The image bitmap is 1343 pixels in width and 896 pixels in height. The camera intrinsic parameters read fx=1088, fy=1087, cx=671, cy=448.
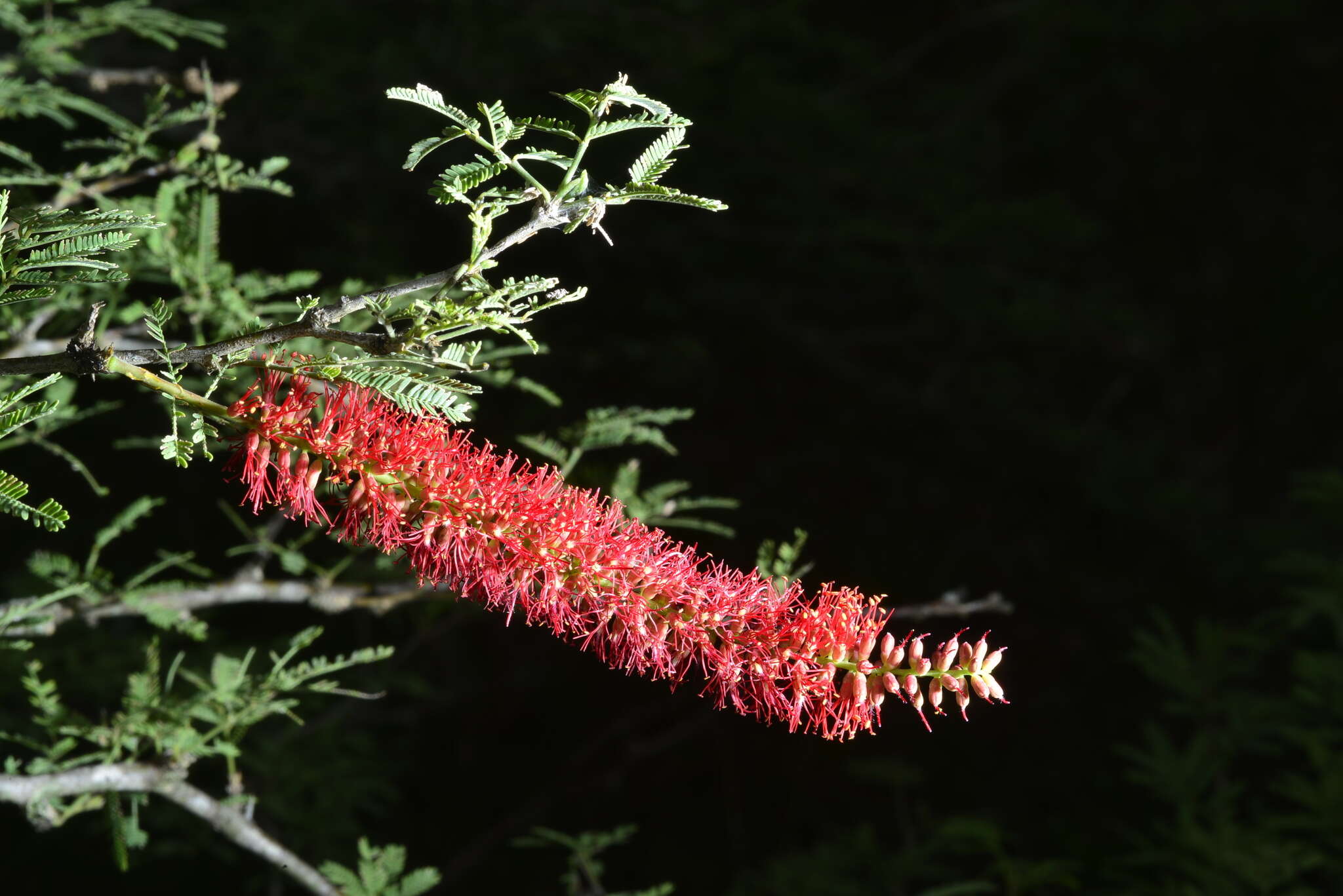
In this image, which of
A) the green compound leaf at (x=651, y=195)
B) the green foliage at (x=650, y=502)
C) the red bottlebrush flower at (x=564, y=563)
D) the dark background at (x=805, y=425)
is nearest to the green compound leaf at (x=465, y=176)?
the green compound leaf at (x=651, y=195)

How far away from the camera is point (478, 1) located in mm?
3979

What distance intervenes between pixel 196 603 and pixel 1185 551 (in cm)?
420

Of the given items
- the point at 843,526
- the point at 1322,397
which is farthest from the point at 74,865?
the point at 1322,397

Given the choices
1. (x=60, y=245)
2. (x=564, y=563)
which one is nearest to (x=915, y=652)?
(x=564, y=563)

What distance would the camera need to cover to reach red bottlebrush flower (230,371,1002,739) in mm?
1190

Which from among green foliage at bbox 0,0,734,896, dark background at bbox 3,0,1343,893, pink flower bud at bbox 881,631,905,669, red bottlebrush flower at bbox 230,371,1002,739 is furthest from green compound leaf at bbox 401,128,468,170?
dark background at bbox 3,0,1343,893

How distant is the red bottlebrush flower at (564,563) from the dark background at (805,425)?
5.07 ft

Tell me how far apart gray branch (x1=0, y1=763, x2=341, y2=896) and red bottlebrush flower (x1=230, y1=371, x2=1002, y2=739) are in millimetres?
Answer: 763

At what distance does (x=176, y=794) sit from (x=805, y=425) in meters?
3.29

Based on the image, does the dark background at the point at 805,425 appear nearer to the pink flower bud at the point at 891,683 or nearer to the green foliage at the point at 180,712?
the green foliage at the point at 180,712

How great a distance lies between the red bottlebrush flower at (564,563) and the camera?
1.19 m

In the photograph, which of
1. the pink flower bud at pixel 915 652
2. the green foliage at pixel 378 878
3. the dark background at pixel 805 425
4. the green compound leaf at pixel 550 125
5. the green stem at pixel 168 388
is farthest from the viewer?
the dark background at pixel 805 425

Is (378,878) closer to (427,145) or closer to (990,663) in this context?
(990,663)

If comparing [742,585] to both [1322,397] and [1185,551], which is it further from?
[1322,397]
